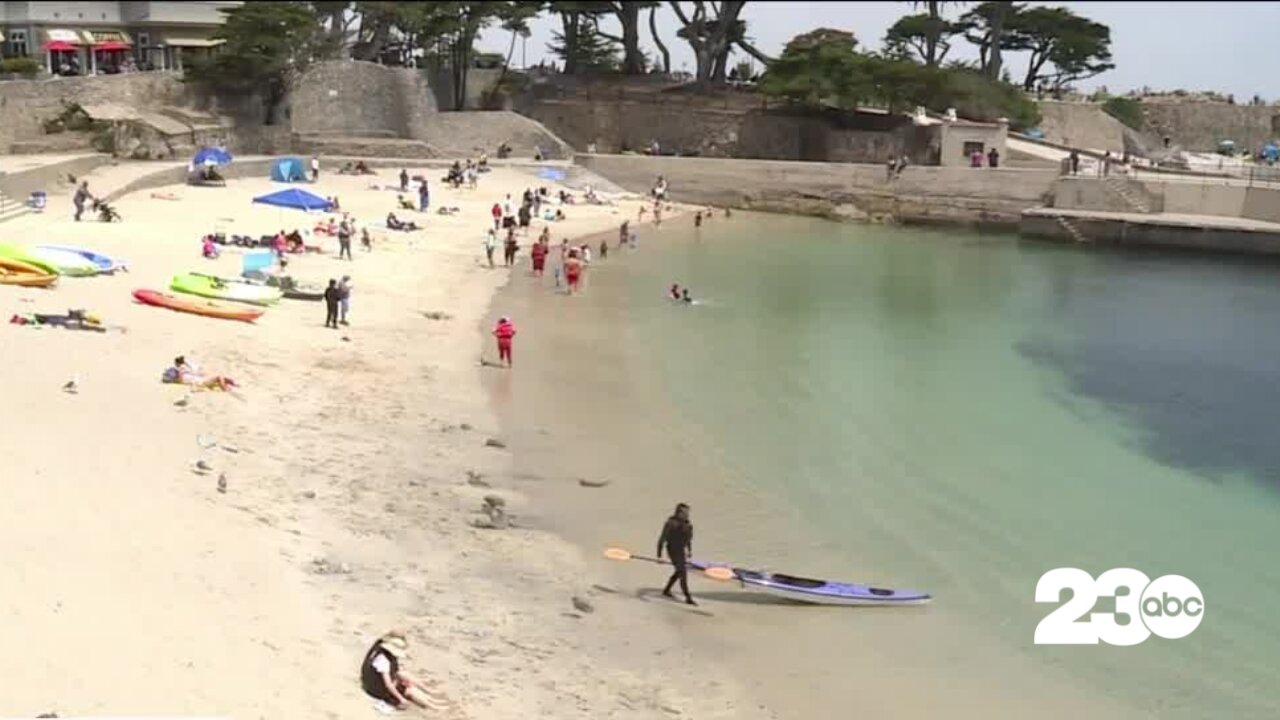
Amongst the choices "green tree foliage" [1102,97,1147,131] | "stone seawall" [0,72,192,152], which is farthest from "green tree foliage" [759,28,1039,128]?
"stone seawall" [0,72,192,152]

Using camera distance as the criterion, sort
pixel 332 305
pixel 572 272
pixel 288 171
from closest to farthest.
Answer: pixel 332 305
pixel 572 272
pixel 288 171

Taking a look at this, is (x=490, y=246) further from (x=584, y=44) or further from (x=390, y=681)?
(x=584, y=44)

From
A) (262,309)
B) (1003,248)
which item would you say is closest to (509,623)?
(262,309)

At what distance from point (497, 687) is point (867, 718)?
312 cm

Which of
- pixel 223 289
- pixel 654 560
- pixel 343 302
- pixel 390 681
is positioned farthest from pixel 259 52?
pixel 390 681

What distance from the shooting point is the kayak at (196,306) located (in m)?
21.5

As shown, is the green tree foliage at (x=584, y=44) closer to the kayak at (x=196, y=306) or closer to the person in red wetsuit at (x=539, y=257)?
the person in red wetsuit at (x=539, y=257)

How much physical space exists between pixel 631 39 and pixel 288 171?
95.7 ft

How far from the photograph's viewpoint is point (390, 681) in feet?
30.2

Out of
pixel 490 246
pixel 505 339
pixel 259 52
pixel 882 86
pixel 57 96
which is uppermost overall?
pixel 259 52

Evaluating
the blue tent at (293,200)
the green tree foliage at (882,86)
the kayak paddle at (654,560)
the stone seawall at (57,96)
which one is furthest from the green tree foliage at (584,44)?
the kayak paddle at (654,560)

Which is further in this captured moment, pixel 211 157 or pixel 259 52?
pixel 259 52

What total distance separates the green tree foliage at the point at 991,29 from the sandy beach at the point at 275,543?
50.4 metres

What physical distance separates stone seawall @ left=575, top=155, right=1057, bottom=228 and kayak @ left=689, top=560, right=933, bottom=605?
129 feet
